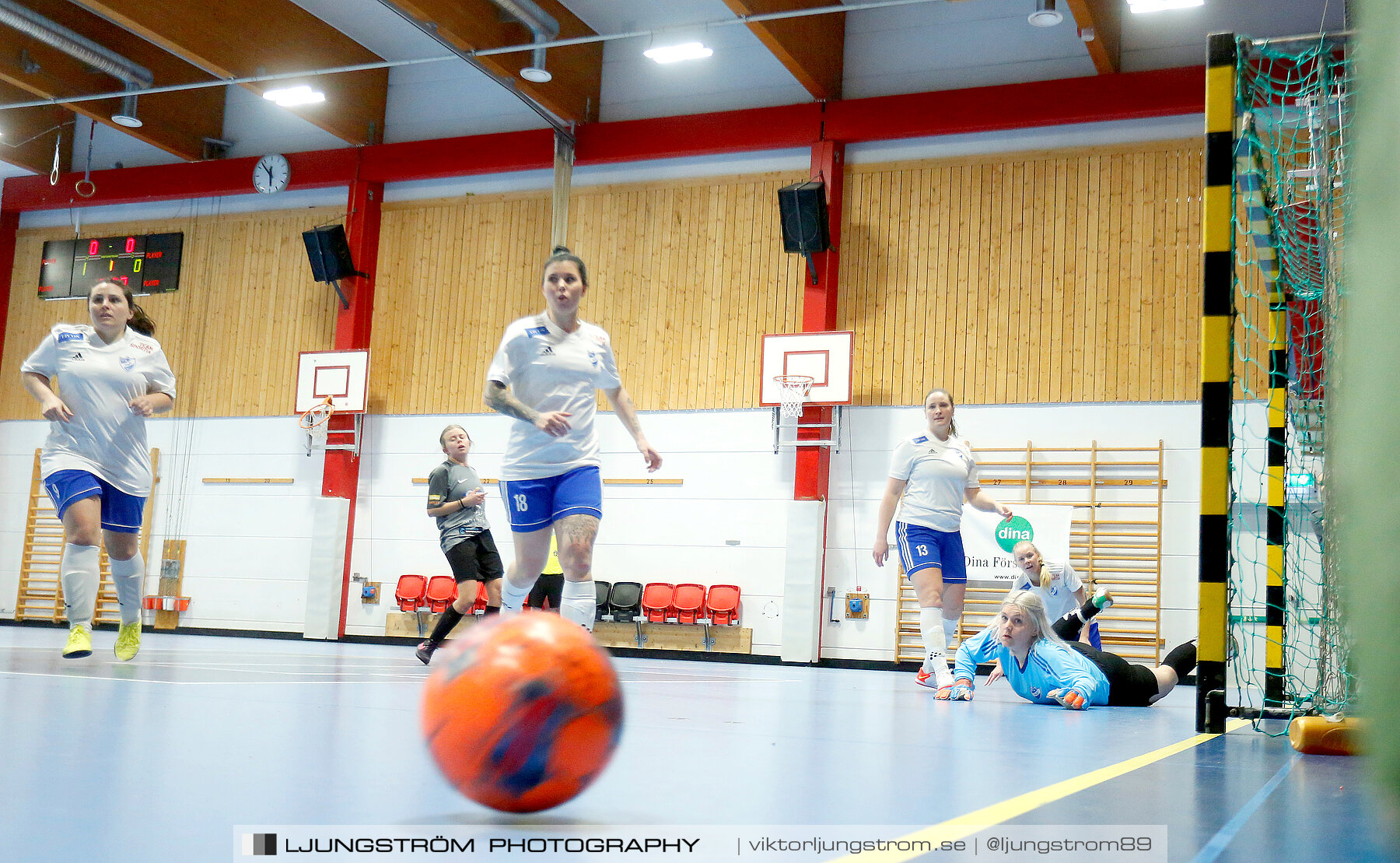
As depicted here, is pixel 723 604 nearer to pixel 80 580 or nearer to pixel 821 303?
pixel 821 303

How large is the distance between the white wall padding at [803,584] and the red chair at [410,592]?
488 cm

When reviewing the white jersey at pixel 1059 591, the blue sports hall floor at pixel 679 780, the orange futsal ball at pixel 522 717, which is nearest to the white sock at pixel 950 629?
the white jersey at pixel 1059 591

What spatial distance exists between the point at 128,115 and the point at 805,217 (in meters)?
9.36

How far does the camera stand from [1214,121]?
4426 millimetres

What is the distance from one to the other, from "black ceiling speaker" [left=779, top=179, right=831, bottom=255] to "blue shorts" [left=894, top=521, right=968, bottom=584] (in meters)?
6.68

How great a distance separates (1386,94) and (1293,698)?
5369mm

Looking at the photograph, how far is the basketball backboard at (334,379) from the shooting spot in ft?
49.6

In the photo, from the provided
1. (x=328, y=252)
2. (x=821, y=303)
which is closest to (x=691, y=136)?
(x=821, y=303)

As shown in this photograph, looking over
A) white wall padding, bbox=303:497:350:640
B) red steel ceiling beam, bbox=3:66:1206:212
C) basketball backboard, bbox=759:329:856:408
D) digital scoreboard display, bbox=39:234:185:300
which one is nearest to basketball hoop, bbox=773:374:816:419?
basketball backboard, bbox=759:329:856:408

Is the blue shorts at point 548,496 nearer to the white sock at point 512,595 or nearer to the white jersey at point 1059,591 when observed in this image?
the white sock at point 512,595

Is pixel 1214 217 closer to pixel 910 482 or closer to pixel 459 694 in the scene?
pixel 910 482

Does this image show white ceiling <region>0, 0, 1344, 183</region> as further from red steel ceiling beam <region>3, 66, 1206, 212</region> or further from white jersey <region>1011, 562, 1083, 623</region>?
white jersey <region>1011, 562, 1083, 623</region>

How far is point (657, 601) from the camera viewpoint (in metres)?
13.5

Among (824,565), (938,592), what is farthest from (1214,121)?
(824,565)
